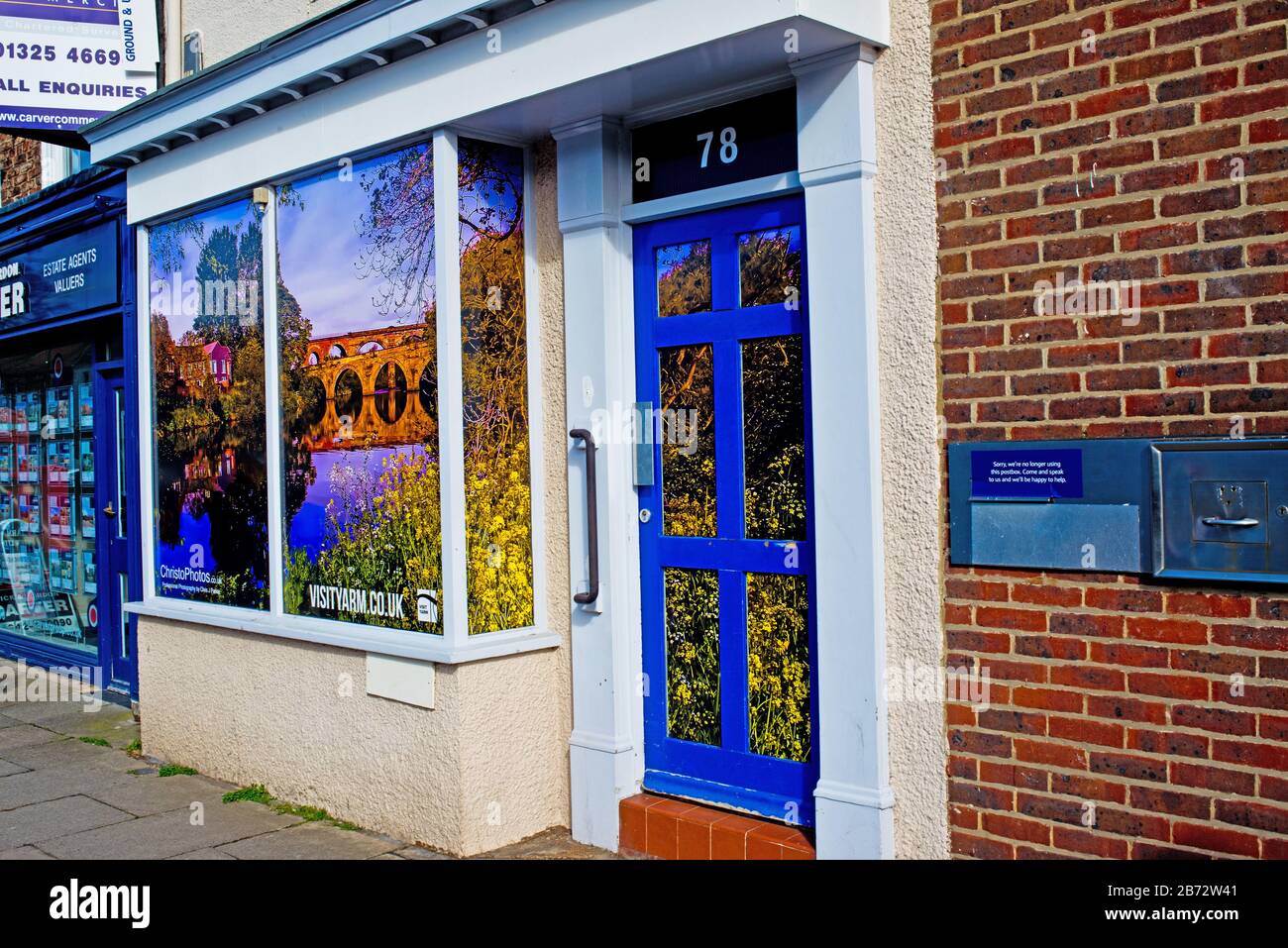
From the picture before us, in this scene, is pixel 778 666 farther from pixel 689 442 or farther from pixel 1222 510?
pixel 1222 510

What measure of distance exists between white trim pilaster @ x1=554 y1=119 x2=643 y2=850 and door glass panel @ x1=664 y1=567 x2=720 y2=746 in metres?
0.18

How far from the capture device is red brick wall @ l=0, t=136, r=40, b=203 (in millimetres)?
10656

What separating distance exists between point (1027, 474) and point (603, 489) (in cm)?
183

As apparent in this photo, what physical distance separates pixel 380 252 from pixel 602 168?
115 cm

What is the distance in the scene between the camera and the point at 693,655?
192 inches

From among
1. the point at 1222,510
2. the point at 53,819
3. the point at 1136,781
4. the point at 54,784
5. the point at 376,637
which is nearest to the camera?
the point at 1222,510

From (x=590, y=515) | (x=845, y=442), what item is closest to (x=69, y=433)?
(x=590, y=515)

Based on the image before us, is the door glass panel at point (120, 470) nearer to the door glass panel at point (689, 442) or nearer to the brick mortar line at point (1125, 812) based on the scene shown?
the door glass panel at point (689, 442)

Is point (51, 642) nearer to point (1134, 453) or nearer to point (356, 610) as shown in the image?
point (356, 610)

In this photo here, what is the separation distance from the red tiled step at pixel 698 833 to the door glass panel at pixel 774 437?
3.51 feet

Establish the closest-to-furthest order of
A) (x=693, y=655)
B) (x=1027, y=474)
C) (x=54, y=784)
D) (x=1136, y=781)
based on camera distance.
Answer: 1. (x=1136, y=781)
2. (x=1027, y=474)
3. (x=693, y=655)
4. (x=54, y=784)

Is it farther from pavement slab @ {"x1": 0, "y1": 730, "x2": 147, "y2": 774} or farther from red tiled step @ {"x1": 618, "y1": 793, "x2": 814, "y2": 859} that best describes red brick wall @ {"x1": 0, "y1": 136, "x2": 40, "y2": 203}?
red tiled step @ {"x1": 618, "y1": 793, "x2": 814, "y2": 859}
